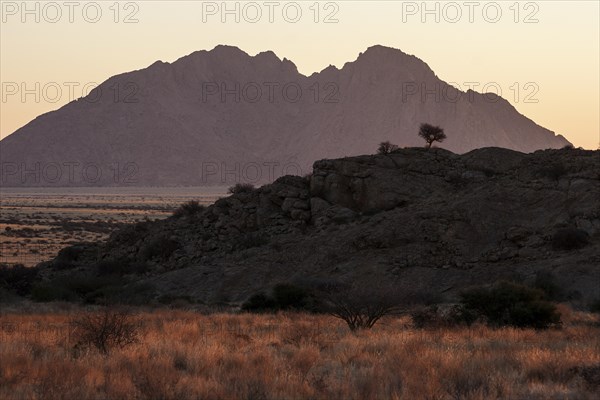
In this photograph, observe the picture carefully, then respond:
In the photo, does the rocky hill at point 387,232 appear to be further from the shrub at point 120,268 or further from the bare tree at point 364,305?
the bare tree at point 364,305

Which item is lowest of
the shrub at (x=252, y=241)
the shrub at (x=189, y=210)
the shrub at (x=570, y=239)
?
the shrub at (x=252, y=241)

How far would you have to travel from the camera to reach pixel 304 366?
576 inches

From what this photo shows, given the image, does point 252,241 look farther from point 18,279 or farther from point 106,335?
point 106,335

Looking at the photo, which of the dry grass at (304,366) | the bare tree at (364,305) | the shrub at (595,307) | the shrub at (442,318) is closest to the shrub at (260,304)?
the bare tree at (364,305)

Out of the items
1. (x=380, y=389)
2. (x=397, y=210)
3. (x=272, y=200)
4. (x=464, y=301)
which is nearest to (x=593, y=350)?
(x=380, y=389)

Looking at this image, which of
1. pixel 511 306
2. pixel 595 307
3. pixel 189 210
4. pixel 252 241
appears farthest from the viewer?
pixel 189 210

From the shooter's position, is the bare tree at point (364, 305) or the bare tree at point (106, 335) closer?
the bare tree at point (106, 335)

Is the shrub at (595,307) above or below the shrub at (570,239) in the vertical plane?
below

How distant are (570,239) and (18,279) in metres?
26.5

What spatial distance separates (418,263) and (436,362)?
2341cm

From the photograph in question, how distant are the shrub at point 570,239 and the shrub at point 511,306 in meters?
11.7

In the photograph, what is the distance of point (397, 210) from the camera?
42.7 meters

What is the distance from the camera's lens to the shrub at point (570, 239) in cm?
3716

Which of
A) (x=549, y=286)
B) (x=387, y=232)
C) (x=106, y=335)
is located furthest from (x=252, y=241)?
(x=106, y=335)
